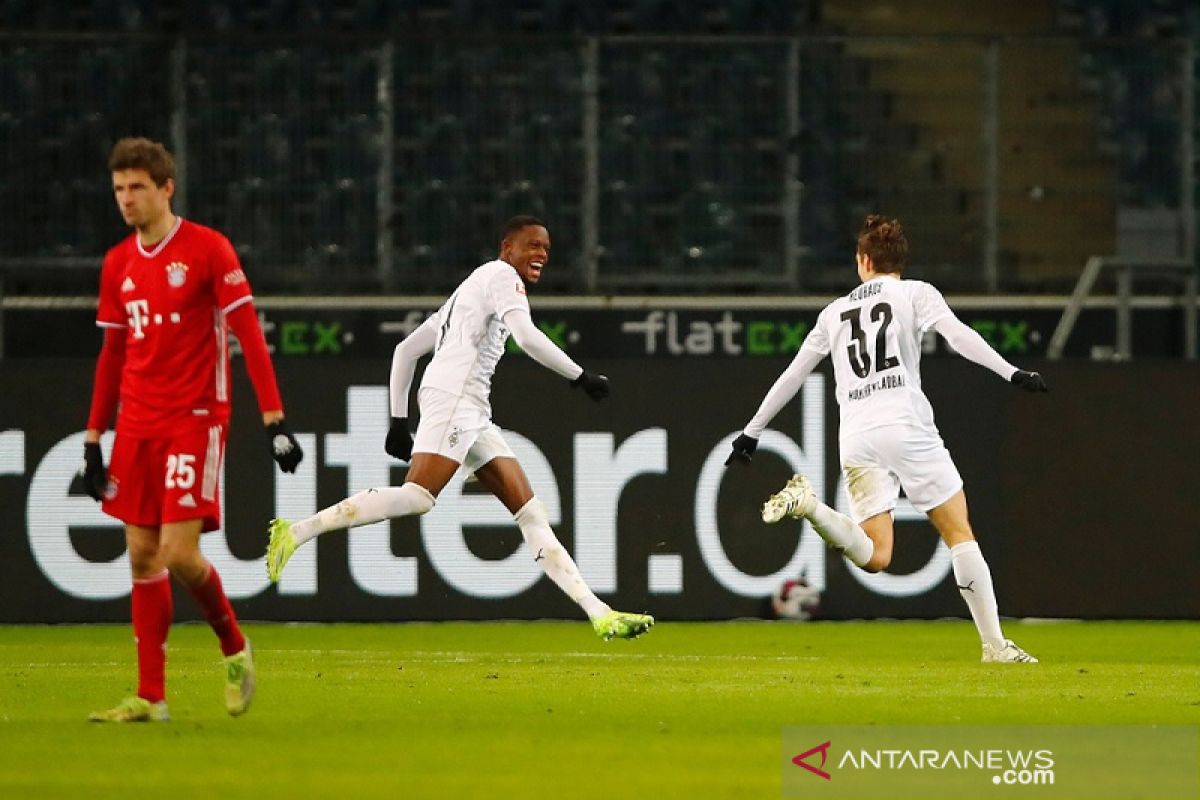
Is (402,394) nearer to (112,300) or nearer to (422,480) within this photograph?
(422,480)

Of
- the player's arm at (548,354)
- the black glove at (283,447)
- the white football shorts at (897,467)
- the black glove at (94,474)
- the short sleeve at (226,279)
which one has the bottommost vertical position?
the white football shorts at (897,467)

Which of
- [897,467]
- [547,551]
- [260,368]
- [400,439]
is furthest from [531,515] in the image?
Result: [260,368]

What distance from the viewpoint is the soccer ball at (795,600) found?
13.5 meters

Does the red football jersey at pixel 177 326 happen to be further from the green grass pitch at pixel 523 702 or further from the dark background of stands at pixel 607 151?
the dark background of stands at pixel 607 151

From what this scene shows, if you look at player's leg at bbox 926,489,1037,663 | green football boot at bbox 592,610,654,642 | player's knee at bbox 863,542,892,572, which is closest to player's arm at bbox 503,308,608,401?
green football boot at bbox 592,610,654,642

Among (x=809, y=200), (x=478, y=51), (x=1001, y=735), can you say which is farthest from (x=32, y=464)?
(x=1001, y=735)

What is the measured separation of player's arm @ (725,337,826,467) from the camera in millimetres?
10500

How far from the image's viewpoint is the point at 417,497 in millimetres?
10430

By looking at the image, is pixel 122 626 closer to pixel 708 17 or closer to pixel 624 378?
pixel 624 378

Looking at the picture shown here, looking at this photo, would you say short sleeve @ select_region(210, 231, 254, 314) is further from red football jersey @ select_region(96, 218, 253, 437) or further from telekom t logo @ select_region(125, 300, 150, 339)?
telekom t logo @ select_region(125, 300, 150, 339)

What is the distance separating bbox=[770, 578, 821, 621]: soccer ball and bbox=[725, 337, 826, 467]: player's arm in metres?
2.91

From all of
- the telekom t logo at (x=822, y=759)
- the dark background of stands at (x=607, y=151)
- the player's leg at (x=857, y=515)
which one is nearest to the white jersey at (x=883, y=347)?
the player's leg at (x=857, y=515)

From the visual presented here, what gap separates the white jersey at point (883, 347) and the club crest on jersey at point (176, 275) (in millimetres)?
3775

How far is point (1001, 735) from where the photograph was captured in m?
7.06
